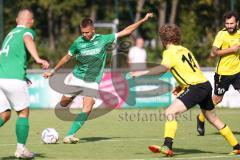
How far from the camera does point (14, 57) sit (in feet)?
35.7

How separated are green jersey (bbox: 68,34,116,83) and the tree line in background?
37.8 ft

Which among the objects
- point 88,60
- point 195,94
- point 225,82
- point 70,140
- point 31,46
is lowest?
point 70,140

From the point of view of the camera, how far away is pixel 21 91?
10.8 meters

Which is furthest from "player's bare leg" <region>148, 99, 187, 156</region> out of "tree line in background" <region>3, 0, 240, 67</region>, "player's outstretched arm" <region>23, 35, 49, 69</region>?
"tree line in background" <region>3, 0, 240, 67</region>

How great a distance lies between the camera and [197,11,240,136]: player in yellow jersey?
14.2m

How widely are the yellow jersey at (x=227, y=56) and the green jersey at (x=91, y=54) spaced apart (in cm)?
202

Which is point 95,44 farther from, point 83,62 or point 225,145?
point 225,145

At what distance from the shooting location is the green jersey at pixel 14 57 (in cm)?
1082

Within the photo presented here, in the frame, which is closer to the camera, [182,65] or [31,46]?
[31,46]

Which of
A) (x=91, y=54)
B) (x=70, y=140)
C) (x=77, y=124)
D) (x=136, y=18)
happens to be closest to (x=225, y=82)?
(x=91, y=54)

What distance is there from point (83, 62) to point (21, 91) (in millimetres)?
3305

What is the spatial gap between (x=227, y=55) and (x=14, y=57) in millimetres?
Result: 5185

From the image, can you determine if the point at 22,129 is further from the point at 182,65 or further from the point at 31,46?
the point at 182,65

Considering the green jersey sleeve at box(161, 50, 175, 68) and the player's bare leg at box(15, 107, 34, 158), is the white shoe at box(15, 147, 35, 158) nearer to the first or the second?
the player's bare leg at box(15, 107, 34, 158)
